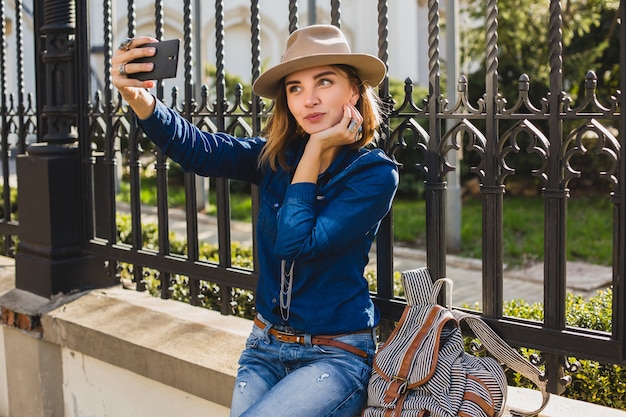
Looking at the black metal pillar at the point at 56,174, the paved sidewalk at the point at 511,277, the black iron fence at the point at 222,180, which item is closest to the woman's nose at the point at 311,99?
the black iron fence at the point at 222,180

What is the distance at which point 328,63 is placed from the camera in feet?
8.54

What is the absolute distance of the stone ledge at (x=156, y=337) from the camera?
10.6ft

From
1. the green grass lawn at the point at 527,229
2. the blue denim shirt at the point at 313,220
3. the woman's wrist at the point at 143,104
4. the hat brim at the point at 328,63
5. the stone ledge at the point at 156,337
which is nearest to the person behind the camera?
the blue denim shirt at the point at 313,220

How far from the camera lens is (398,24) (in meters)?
24.2

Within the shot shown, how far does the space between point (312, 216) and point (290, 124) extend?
0.50 metres

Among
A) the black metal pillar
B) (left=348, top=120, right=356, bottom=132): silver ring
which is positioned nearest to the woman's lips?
(left=348, top=120, right=356, bottom=132): silver ring

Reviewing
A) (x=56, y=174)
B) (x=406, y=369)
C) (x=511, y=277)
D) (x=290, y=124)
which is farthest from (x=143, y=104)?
(x=511, y=277)

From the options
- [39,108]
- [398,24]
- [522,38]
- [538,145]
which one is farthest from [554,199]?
[398,24]

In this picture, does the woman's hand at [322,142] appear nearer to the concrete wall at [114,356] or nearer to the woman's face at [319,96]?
the woman's face at [319,96]

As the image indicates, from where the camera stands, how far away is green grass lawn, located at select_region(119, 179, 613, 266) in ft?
31.8

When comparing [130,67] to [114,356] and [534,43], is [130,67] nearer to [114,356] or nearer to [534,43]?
[114,356]

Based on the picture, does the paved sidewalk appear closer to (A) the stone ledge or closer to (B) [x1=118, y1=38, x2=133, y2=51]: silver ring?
(A) the stone ledge

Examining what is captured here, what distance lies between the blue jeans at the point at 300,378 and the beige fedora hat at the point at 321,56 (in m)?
0.83

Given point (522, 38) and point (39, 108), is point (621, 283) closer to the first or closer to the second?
point (39, 108)
